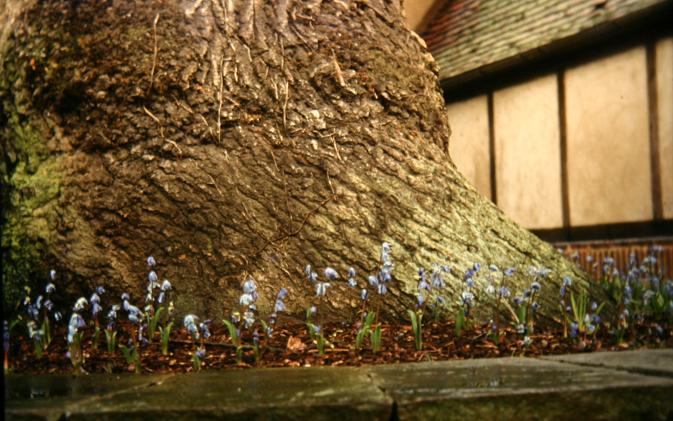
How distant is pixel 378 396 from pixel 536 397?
1.46ft

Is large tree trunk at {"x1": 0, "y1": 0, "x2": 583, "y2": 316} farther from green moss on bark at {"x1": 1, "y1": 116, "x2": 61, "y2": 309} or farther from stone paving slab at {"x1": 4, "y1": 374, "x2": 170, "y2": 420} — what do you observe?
stone paving slab at {"x1": 4, "y1": 374, "x2": 170, "y2": 420}

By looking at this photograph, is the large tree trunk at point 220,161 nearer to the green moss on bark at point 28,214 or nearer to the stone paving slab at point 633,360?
the green moss on bark at point 28,214

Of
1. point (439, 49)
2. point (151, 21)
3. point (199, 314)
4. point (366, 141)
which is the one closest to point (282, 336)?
point (199, 314)

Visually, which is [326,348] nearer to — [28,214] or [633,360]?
[633,360]

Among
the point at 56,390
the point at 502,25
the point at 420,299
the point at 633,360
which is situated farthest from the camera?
the point at 502,25

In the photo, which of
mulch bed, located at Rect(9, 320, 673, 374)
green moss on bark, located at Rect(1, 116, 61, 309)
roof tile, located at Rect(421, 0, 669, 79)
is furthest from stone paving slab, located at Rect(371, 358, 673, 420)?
roof tile, located at Rect(421, 0, 669, 79)

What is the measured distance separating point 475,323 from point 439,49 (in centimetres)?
807

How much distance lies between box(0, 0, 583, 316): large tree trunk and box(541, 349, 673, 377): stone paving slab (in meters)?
1.09

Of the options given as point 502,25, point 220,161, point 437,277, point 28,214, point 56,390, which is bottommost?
point 56,390

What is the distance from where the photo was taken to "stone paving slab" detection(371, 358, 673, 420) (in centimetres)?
191

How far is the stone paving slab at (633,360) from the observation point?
2238 millimetres

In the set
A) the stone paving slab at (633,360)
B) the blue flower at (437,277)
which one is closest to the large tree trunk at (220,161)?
the blue flower at (437,277)

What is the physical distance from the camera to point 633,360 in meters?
2.44

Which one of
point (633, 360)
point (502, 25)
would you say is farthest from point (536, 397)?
point (502, 25)
